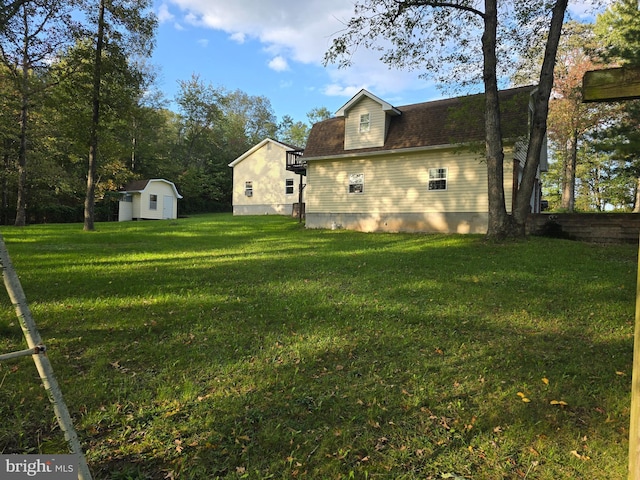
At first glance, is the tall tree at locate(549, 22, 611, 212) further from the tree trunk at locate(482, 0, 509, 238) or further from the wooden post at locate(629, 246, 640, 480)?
the wooden post at locate(629, 246, 640, 480)

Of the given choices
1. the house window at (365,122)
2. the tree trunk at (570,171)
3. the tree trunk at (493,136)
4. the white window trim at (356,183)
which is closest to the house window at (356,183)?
the white window trim at (356,183)

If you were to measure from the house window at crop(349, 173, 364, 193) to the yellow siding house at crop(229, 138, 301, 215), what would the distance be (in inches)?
444

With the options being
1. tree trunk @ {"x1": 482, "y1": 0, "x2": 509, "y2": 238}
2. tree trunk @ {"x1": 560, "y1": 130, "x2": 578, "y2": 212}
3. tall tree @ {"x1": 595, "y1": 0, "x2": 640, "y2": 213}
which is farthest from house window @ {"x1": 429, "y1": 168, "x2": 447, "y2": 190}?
tree trunk @ {"x1": 560, "y1": 130, "x2": 578, "y2": 212}

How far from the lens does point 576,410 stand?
2668mm

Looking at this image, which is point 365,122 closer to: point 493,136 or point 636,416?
point 493,136

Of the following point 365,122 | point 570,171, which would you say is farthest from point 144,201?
point 570,171

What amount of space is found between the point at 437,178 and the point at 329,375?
42.4ft

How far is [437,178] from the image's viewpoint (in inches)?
576

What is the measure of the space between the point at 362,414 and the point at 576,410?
1.60m

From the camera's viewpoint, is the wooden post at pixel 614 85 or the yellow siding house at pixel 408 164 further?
the yellow siding house at pixel 408 164

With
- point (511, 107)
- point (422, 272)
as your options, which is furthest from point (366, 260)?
point (511, 107)

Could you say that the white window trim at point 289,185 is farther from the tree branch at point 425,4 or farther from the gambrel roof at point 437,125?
the tree branch at point 425,4

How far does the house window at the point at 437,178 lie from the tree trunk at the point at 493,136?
324 cm

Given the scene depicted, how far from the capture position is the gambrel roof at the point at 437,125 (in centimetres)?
1273
